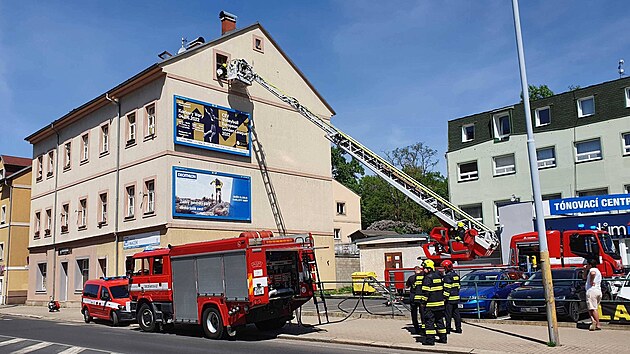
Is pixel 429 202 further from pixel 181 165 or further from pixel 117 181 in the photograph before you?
pixel 117 181

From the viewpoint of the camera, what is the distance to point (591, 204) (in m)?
29.1

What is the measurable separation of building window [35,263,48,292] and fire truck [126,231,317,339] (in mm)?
23087

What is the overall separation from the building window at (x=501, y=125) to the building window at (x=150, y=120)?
20.8 m

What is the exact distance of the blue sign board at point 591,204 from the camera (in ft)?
92.2

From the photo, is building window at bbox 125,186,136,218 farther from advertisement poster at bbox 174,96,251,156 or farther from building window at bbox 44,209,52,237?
building window at bbox 44,209,52,237

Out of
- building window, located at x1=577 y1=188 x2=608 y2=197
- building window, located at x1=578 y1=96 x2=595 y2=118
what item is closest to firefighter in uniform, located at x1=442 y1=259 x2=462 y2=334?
building window, located at x1=577 y1=188 x2=608 y2=197

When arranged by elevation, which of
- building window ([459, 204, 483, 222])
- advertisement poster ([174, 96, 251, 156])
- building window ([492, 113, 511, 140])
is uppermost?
building window ([492, 113, 511, 140])

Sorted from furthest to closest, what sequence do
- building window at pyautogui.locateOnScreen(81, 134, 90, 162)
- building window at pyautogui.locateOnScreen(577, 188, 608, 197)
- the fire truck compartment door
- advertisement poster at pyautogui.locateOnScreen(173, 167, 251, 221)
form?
building window at pyautogui.locateOnScreen(81, 134, 90, 162) < building window at pyautogui.locateOnScreen(577, 188, 608, 197) < advertisement poster at pyautogui.locateOnScreen(173, 167, 251, 221) < the fire truck compartment door

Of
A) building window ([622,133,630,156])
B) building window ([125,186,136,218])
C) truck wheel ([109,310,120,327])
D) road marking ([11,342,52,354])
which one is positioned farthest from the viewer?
building window ([622,133,630,156])

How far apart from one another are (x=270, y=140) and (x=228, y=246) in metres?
17.5

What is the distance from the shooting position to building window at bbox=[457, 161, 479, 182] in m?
38.5

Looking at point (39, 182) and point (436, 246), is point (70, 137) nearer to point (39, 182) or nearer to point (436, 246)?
point (39, 182)

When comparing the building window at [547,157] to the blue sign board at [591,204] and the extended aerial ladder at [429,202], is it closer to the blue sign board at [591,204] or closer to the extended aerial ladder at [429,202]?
the blue sign board at [591,204]

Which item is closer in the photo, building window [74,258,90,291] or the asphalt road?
the asphalt road
